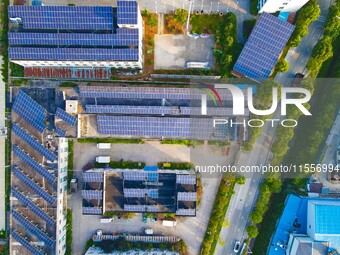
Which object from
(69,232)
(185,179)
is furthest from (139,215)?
(69,232)

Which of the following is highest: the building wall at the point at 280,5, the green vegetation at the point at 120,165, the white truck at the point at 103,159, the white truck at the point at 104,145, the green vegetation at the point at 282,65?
the building wall at the point at 280,5

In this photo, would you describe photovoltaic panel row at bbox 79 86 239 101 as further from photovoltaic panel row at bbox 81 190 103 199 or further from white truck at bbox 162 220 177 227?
white truck at bbox 162 220 177 227

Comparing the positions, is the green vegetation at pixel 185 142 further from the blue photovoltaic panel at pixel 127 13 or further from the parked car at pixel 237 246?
the blue photovoltaic panel at pixel 127 13

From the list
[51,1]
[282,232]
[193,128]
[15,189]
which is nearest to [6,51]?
[51,1]

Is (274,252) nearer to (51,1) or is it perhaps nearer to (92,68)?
(92,68)

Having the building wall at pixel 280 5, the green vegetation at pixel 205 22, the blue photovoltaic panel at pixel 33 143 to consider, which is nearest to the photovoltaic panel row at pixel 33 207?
the blue photovoltaic panel at pixel 33 143

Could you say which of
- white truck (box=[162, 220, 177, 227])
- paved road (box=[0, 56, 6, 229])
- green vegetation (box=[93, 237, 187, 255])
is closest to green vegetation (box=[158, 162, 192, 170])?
white truck (box=[162, 220, 177, 227])
